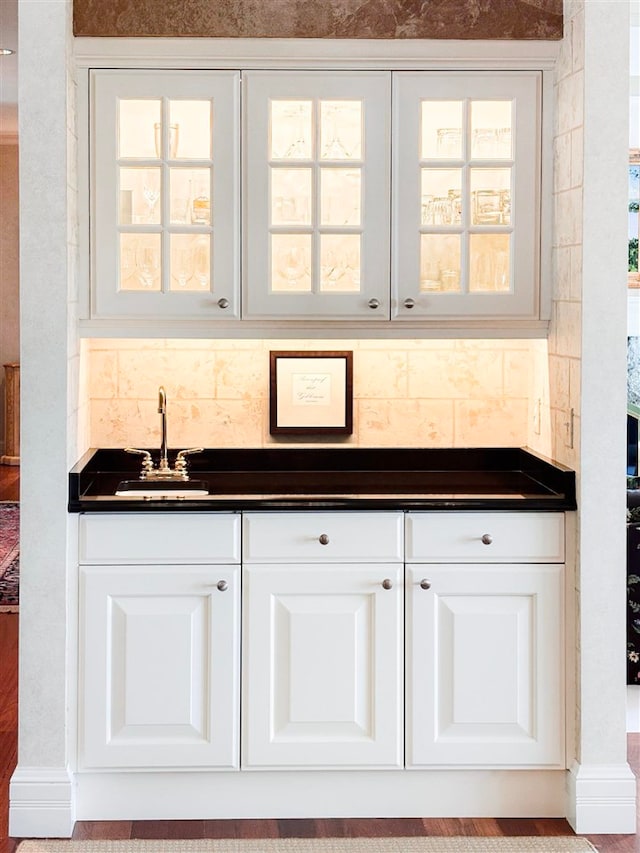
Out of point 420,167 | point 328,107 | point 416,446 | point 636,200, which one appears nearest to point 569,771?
point 416,446

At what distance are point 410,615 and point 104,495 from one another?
96 cm

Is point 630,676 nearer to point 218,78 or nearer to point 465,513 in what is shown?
point 465,513

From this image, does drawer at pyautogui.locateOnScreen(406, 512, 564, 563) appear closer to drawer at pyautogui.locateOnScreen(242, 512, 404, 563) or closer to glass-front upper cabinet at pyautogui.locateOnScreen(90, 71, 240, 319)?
drawer at pyautogui.locateOnScreen(242, 512, 404, 563)

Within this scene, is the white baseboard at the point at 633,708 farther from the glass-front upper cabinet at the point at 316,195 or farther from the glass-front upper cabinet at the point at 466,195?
the glass-front upper cabinet at the point at 316,195

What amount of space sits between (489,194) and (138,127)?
1062mm

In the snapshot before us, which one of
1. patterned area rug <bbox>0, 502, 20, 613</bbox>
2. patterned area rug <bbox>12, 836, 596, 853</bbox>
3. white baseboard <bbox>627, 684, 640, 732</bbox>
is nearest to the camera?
patterned area rug <bbox>12, 836, 596, 853</bbox>

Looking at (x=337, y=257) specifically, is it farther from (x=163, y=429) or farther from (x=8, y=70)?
(x=8, y=70)

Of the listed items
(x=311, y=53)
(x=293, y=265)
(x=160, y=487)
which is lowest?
(x=160, y=487)

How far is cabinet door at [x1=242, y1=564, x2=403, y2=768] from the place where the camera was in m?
3.24

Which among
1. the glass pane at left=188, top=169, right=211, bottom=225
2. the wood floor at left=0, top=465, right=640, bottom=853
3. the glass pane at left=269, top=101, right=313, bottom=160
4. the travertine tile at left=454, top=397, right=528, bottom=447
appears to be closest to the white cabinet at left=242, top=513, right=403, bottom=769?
the wood floor at left=0, top=465, right=640, bottom=853

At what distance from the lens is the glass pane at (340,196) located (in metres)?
3.38

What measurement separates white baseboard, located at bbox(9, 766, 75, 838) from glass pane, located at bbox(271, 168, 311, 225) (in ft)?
5.65

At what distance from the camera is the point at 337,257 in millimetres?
3398

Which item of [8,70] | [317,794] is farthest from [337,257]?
[8,70]
